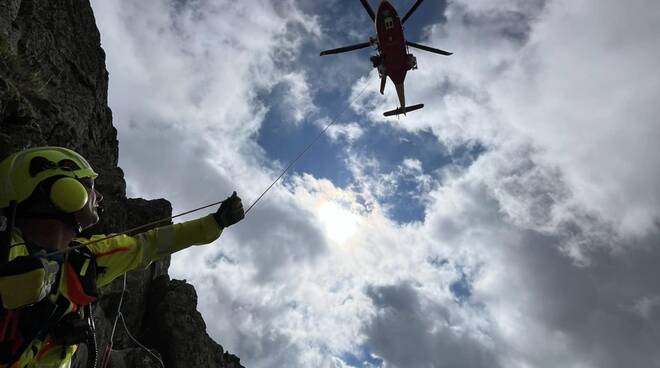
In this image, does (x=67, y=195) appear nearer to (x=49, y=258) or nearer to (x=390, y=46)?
(x=49, y=258)

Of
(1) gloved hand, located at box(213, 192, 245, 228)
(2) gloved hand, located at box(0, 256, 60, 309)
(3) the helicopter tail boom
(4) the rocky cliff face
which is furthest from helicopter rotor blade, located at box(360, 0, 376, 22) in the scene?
(2) gloved hand, located at box(0, 256, 60, 309)

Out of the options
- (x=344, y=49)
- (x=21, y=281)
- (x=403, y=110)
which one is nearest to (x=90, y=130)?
(x=344, y=49)

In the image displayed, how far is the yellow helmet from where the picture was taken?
3445 millimetres

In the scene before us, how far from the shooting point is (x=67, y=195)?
3.45 meters

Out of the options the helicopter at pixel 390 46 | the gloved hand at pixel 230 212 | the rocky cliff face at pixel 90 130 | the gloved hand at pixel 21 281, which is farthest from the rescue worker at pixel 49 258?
the helicopter at pixel 390 46

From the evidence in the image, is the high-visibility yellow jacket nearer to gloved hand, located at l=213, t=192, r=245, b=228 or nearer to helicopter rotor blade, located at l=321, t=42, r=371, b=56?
gloved hand, located at l=213, t=192, r=245, b=228

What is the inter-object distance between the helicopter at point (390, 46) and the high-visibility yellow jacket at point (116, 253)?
18.0 m

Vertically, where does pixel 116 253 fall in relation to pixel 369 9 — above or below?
below

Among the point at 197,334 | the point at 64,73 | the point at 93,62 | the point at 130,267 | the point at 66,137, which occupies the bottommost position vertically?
the point at 130,267

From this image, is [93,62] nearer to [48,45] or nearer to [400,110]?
[48,45]

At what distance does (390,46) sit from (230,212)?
18099mm

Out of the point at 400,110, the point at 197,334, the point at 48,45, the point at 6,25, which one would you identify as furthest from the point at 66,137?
the point at 400,110

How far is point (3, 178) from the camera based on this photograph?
11.8 ft

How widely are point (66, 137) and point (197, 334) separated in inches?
451
